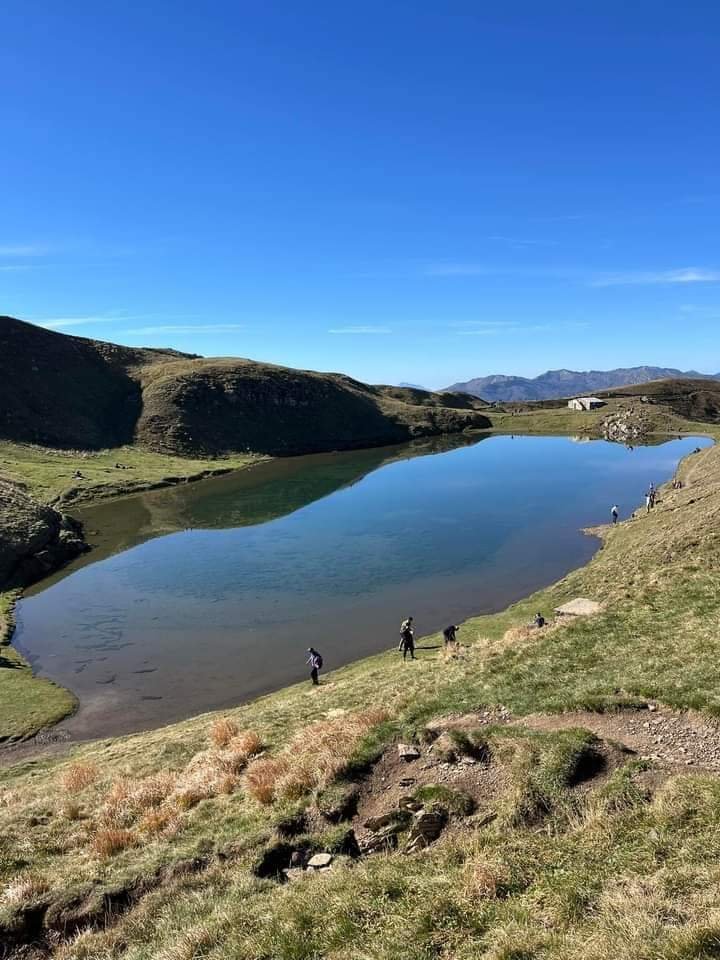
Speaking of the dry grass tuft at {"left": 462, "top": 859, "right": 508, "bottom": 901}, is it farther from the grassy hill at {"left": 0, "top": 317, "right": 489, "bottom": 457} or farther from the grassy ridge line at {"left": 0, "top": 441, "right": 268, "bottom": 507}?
the grassy hill at {"left": 0, "top": 317, "right": 489, "bottom": 457}

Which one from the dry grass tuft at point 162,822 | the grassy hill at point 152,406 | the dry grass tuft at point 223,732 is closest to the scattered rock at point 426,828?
the dry grass tuft at point 162,822

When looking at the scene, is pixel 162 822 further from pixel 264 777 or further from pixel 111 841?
pixel 264 777

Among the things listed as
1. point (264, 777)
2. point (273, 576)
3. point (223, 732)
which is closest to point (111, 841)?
point (264, 777)

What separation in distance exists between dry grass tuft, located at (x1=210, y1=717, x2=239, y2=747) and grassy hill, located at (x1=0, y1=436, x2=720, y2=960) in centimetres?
8

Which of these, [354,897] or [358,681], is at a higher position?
[354,897]

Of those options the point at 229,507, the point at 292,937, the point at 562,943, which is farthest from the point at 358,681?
the point at 229,507

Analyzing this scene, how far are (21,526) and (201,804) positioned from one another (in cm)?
6142

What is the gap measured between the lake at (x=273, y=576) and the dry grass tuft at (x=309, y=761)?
54.6 feet

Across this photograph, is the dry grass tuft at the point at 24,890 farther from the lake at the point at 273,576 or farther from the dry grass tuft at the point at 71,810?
the lake at the point at 273,576

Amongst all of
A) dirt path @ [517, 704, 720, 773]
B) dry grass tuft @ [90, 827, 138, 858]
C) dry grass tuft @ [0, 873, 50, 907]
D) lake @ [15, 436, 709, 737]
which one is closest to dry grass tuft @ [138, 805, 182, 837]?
dry grass tuft @ [90, 827, 138, 858]

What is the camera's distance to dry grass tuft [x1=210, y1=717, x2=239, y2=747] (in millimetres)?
21328

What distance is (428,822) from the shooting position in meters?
12.8

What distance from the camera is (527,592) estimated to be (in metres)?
48.2

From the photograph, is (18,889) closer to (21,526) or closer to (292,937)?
(292,937)
